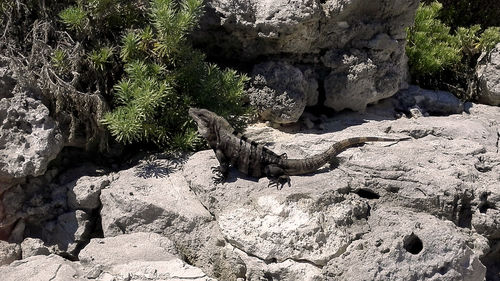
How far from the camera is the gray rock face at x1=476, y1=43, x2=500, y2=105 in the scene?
7742 mm

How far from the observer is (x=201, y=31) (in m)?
6.76

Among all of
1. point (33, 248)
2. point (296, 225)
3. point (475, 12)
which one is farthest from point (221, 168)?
point (475, 12)

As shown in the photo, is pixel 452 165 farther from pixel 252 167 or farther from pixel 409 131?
pixel 252 167

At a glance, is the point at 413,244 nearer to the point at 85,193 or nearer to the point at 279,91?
the point at 279,91

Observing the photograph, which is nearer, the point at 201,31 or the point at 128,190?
the point at 128,190

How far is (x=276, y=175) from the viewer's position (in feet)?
18.0

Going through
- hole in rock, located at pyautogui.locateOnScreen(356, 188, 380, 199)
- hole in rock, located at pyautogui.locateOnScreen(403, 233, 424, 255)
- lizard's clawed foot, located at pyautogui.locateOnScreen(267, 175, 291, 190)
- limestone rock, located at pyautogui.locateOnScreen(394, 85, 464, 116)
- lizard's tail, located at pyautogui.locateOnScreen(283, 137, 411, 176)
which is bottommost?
hole in rock, located at pyautogui.locateOnScreen(403, 233, 424, 255)

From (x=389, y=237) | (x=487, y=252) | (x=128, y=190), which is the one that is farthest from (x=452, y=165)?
(x=128, y=190)

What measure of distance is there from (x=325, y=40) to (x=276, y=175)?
6.86 ft

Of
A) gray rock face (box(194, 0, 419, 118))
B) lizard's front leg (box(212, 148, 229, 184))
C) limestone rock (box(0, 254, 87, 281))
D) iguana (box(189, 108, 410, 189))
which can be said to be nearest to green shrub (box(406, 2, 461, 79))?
gray rock face (box(194, 0, 419, 118))

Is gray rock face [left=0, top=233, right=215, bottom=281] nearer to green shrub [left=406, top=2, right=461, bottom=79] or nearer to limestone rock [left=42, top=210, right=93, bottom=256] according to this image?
limestone rock [left=42, top=210, right=93, bottom=256]

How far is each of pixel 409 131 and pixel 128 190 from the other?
10.4ft

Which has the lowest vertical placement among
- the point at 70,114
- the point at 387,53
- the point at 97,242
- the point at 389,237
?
the point at 97,242

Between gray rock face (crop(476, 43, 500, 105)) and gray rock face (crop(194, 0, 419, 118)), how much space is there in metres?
1.44
